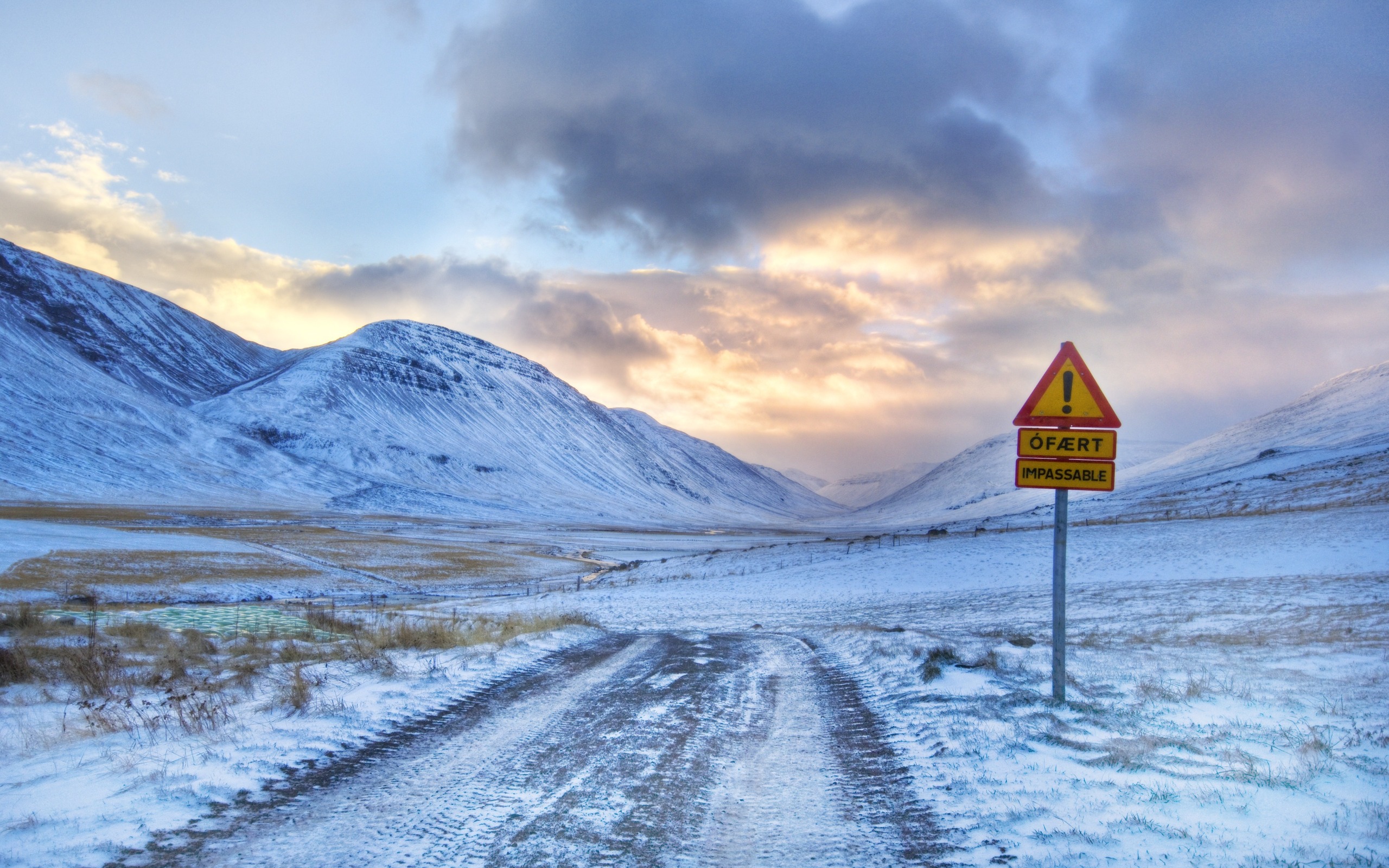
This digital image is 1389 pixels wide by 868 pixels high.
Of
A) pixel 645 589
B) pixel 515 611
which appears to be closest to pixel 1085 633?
pixel 515 611

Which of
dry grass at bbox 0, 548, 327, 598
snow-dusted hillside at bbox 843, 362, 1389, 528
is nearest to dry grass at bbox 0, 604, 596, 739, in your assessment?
dry grass at bbox 0, 548, 327, 598

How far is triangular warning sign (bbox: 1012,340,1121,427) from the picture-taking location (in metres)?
8.27

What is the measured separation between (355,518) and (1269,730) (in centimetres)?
13111

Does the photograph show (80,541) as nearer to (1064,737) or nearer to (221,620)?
(221,620)

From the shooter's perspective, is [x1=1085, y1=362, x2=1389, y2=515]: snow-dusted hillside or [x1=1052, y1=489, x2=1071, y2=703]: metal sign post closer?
[x1=1052, y1=489, x2=1071, y2=703]: metal sign post

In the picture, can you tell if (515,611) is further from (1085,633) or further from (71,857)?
(71,857)

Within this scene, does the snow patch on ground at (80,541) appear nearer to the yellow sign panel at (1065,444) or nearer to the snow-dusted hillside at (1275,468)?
the yellow sign panel at (1065,444)

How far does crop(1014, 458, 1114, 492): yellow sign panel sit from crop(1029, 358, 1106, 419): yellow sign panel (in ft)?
1.70

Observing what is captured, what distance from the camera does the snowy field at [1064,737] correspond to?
4.86m

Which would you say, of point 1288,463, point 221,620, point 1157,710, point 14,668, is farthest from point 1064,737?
point 1288,463

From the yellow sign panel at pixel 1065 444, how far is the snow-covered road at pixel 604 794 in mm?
3654

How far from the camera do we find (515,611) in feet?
107

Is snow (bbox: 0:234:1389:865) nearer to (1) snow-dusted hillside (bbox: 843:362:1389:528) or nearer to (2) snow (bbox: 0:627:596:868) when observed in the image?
(2) snow (bbox: 0:627:596:868)

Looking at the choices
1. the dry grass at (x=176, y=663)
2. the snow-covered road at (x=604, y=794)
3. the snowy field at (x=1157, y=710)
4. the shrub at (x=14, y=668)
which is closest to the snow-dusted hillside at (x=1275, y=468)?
the snowy field at (x=1157, y=710)
